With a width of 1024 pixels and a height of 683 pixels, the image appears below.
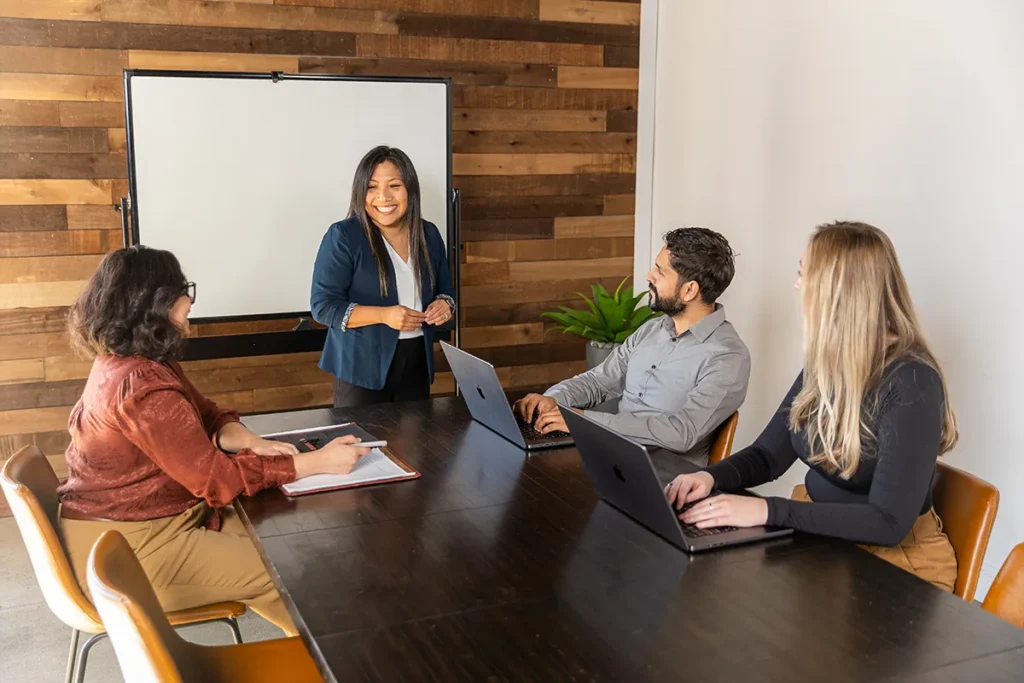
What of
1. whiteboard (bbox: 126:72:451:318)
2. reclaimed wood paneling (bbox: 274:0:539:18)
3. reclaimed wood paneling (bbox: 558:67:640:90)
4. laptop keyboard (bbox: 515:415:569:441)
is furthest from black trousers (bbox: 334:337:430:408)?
reclaimed wood paneling (bbox: 558:67:640:90)

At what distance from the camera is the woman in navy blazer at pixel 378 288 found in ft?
10.7

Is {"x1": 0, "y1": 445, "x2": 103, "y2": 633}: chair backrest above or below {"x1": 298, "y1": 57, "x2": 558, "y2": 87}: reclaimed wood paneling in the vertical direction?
below

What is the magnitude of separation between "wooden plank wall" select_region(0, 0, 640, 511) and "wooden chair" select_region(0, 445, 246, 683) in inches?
81.1

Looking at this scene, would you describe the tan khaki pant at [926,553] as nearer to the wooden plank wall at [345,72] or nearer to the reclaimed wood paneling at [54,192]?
the wooden plank wall at [345,72]

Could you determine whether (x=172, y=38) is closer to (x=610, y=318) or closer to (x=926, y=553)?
(x=610, y=318)

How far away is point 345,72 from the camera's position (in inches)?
172

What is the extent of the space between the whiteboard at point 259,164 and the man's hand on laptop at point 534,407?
5.76ft

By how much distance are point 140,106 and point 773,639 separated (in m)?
3.26

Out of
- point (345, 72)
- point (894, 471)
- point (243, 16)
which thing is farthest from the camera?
point (345, 72)

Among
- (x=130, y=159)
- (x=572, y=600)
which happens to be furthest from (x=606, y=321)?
(x=572, y=600)

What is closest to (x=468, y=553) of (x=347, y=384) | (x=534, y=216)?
(x=347, y=384)

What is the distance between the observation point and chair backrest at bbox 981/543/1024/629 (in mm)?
1693

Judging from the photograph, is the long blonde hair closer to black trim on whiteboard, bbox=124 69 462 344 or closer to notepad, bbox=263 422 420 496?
notepad, bbox=263 422 420 496

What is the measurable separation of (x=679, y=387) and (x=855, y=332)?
784 millimetres
